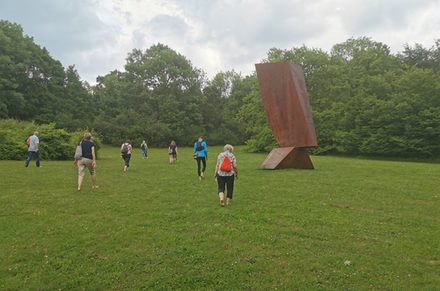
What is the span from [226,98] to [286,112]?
5225 cm

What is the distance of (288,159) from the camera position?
17047mm

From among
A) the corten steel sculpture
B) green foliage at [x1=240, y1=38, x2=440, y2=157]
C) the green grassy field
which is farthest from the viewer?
green foliage at [x1=240, y1=38, x2=440, y2=157]

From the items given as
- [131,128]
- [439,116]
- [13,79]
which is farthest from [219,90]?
[439,116]

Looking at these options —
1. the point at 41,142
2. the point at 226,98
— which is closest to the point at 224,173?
the point at 41,142

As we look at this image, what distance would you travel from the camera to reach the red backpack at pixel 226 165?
9.19m

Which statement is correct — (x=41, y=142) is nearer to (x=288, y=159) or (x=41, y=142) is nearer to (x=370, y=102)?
(x=288, y=159)

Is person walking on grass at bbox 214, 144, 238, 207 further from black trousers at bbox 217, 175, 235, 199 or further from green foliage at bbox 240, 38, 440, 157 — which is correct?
green foliage at bbox 240, 38, 440, 157

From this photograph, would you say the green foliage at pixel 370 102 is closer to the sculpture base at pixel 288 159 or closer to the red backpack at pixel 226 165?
the sculpture base at pixel 288 159

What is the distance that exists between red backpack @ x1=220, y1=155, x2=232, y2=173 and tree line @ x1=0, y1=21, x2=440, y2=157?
95.0 ft

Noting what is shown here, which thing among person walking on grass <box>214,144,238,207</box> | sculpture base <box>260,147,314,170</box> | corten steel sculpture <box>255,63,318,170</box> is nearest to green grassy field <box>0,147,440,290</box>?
person walking on grass <box>214,144,238,207</box>

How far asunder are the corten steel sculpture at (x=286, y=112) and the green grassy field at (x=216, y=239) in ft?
18.0

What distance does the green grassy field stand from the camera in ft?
16.1

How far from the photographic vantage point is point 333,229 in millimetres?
7152

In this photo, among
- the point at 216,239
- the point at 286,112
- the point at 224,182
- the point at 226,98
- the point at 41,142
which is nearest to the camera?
the point at 216,239
